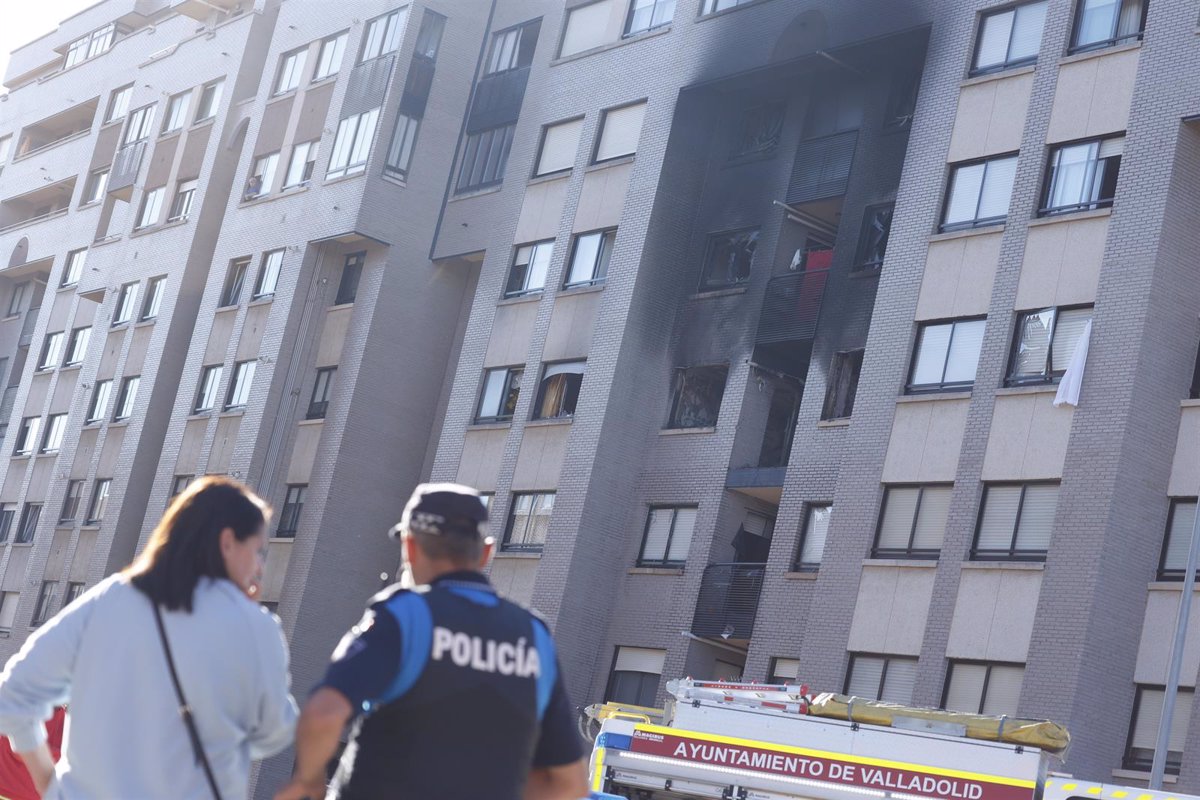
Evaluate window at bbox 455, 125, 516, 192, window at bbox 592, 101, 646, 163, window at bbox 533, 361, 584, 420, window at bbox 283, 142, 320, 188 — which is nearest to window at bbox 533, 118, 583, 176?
window at bbox 592, 101, 646, 163

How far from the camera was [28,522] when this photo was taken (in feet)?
194

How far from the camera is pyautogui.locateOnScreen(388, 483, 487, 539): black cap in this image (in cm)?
480

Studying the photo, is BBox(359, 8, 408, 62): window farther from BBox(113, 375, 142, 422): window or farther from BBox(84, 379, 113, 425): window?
BBox(84, 379, 113, 425): window

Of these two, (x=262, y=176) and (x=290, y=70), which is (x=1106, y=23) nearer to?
(x=262, y=176)

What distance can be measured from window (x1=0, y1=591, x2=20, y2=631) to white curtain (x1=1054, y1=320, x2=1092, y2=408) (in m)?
37.7

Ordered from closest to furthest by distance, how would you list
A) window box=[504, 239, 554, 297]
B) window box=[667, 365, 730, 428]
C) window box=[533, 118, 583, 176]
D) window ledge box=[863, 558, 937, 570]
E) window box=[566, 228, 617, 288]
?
window ledge box=[863, 558, 937, 570]
window box=[667, 365, 730, 428]
window box=[566, 228, 617, 288]
window box=[504, 239, 554, 297]
window box=[533, 118, 583, 176]

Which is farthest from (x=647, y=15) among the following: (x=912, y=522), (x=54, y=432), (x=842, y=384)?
(x=54, y=432)

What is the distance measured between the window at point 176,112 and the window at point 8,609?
15.2 meters

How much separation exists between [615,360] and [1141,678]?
45.6 ft

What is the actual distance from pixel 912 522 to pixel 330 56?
26312 mm

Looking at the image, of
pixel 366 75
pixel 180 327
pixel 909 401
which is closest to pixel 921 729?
pixel 909 401

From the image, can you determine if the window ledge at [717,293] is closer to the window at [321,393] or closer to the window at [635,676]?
the window at [635,676]

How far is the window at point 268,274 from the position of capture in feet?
164

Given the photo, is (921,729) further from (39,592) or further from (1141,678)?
(39,592)
